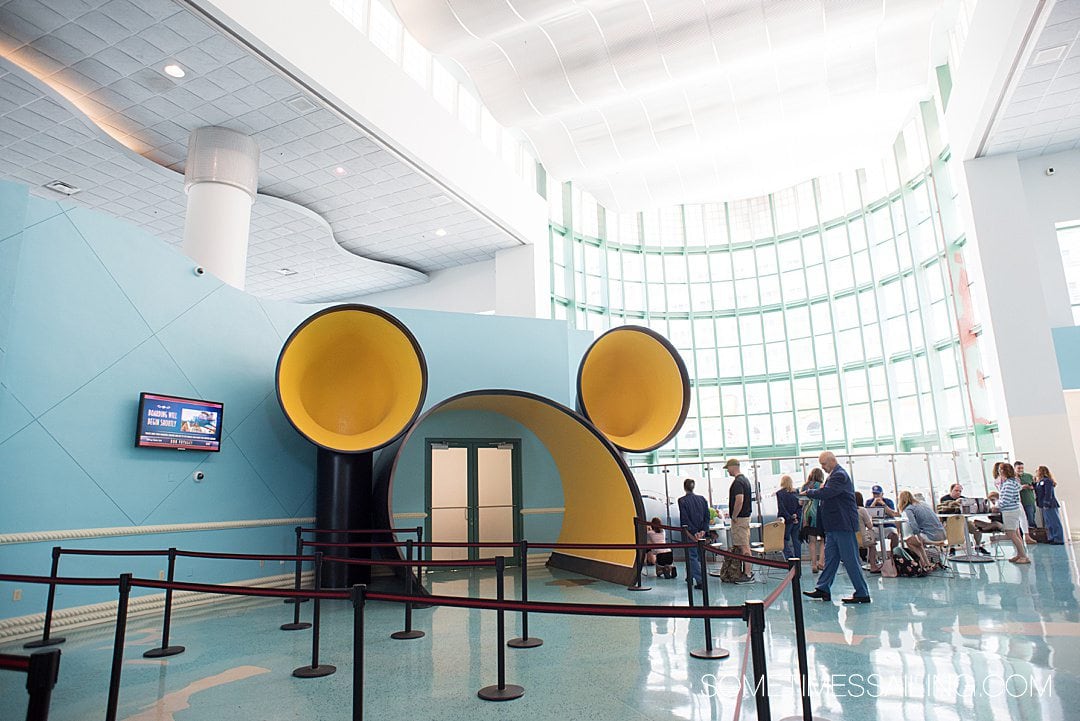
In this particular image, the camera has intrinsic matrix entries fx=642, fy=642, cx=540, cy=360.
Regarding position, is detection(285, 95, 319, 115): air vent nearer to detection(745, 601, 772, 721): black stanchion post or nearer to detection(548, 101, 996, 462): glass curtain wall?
detection(745, 601, 772, 721): black stanchion post

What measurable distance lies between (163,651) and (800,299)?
72.0ft

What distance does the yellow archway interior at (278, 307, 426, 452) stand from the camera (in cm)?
802

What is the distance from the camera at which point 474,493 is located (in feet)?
35.6

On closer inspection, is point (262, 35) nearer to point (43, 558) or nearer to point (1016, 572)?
point (43, 558)

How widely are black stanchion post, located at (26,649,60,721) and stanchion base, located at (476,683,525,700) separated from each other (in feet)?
9.21

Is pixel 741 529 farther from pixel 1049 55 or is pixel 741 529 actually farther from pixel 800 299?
pixel 800 299

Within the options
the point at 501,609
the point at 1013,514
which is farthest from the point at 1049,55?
the point at 501,609

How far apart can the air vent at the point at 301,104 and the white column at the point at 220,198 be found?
1304 millimetres

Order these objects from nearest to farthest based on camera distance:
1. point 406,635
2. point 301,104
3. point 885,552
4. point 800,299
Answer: point 406,635 < point 885,552 < point 301,104 < point 800,299

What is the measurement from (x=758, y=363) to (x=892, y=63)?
35.3 feet

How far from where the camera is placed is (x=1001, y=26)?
37.8ft

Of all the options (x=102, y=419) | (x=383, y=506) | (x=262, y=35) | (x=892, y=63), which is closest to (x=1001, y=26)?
(x=892, y=63)

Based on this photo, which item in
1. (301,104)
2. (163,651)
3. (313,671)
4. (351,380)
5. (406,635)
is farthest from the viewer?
(301,104)

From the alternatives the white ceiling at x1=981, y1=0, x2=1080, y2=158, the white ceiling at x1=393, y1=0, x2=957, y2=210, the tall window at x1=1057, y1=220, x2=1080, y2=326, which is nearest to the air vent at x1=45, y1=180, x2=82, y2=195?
the white ceiling at x1=393, y1=0, x2=957, y2=210
